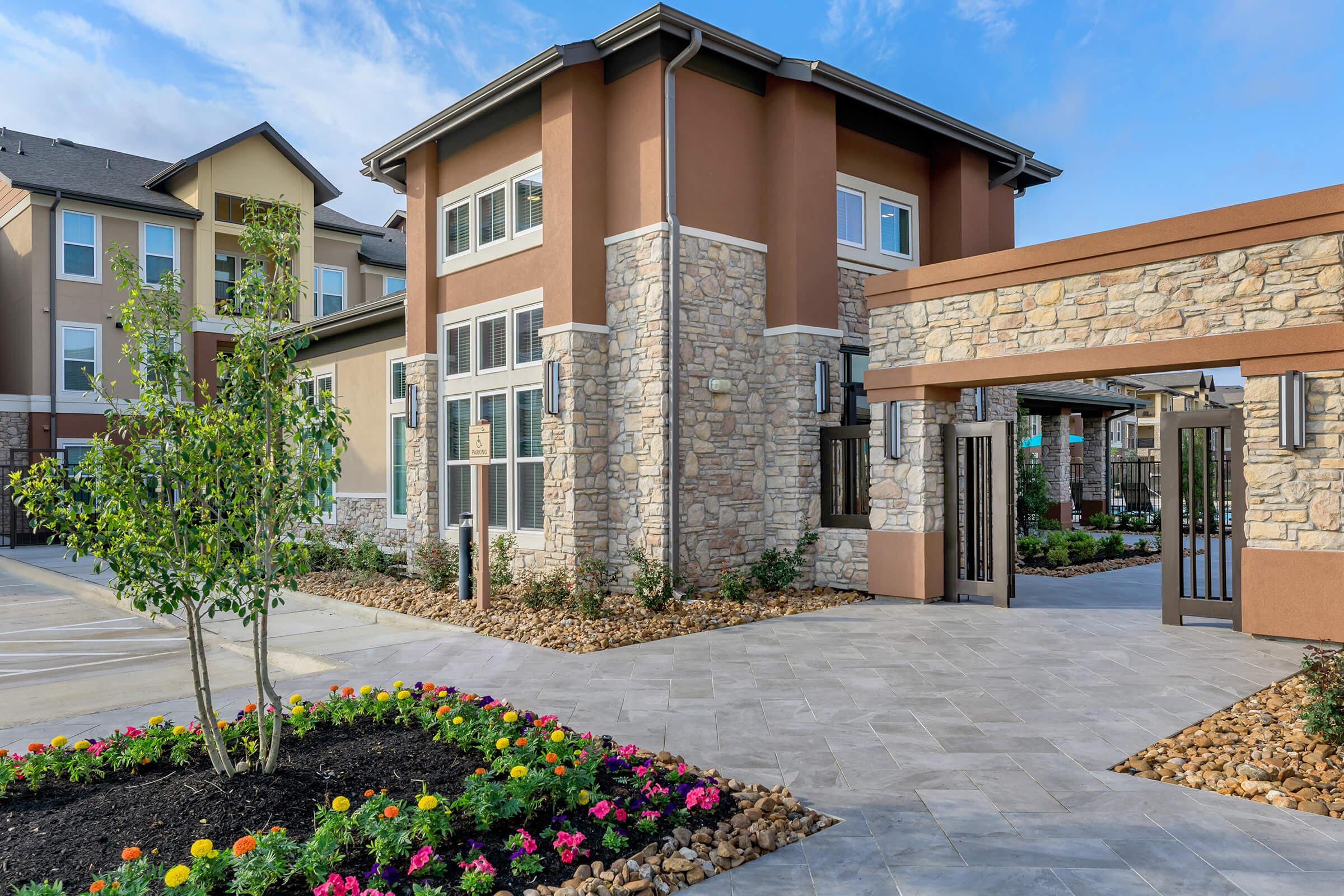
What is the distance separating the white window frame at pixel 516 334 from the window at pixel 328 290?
17.0 metres

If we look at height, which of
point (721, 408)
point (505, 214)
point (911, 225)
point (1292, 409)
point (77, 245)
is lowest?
point (1292, 409)

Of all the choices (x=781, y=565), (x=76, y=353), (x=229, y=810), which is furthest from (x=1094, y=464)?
(x=76, y=353)

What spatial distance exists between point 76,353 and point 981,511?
942 inches

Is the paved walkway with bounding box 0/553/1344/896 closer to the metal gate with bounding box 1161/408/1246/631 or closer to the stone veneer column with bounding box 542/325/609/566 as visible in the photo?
the metal gate with bounding box 1161/408/1246/631

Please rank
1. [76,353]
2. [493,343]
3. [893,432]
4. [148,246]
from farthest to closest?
1. [148,246]
2. [76,353]
3. [493,343]
4. [893,432]

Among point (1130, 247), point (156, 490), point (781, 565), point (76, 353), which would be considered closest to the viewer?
point (156, 490)

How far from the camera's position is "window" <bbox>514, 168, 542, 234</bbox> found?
38.6ft

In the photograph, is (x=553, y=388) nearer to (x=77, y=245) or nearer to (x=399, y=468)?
(x=399, y=468)

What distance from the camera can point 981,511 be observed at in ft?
34.9

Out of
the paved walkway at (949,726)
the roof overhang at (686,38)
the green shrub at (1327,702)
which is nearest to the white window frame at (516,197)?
the roof overhang at (686,38)

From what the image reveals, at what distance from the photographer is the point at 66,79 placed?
24312 millimetres

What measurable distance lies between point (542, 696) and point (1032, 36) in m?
15.2

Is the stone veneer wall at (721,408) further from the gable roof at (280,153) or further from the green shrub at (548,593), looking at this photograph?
the gable roof at (280,153)

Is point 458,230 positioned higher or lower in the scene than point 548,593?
higher
